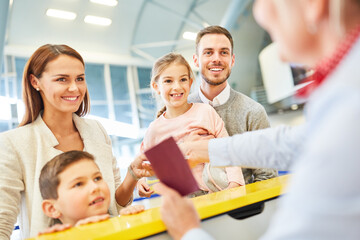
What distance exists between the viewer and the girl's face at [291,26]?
0.57 m

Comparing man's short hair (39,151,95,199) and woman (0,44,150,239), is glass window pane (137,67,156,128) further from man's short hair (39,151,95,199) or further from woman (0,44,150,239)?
man's short hair (39,151,95,199)

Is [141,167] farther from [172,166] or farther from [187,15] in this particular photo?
[187,15]

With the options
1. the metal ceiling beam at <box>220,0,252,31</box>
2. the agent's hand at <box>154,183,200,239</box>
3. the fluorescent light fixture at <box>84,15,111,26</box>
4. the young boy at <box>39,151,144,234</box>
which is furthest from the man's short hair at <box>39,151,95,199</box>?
the fluorescent light fixture at <box>84,15,111,26</box>

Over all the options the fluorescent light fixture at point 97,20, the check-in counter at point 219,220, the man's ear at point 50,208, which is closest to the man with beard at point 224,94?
the check-in counter at point 219,220

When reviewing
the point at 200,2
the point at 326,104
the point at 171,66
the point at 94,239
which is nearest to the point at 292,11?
the point at 326,104

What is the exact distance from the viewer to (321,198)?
0.45m

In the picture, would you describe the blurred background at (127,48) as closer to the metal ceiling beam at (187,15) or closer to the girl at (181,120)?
the metal ceiling beam at (187,15)

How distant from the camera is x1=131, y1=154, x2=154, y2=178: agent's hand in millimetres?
1395

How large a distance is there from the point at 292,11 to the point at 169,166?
0.47 meters

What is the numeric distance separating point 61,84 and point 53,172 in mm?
468

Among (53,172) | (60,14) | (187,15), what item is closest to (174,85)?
(53,172)

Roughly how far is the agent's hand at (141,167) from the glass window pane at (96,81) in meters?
6.73

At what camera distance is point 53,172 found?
1.29 m

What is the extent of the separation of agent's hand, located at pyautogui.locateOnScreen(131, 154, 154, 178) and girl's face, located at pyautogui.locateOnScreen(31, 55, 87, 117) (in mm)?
447
